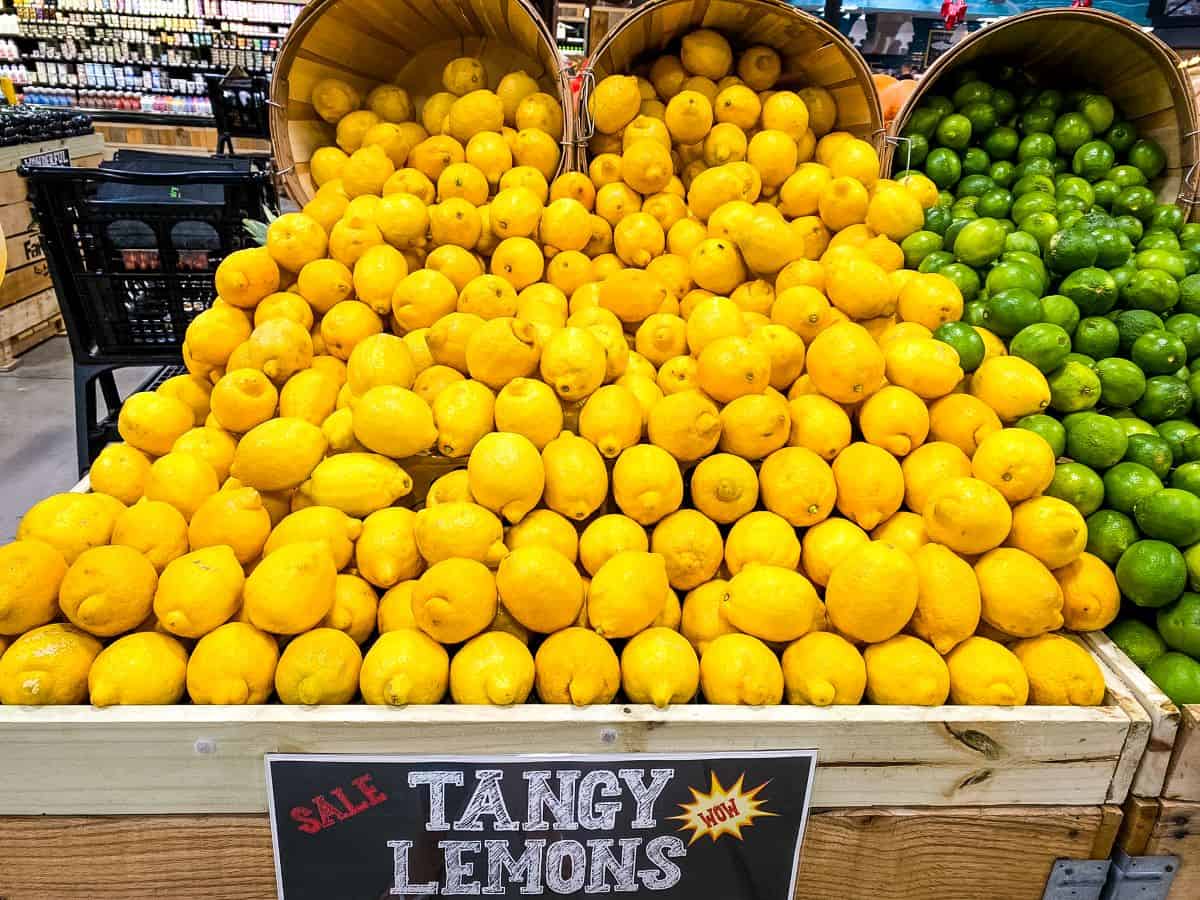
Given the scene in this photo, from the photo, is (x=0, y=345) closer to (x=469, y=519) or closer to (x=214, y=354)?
(x=214, y=354)

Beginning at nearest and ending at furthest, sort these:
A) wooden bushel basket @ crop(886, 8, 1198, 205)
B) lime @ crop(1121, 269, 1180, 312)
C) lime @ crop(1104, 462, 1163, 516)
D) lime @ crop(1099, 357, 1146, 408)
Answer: lime @ crop(1104, 462, 1163, 516), lime @ crop(1099, 357, 1146, 408), lime @ crop(1121, 269, 1180, 312), wooden bushel basket @ crop(886, 8, 1198, 205)

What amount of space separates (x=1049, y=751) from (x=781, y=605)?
0.46 metres

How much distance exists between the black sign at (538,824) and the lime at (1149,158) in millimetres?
1888

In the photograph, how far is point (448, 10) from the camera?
1.92 meters

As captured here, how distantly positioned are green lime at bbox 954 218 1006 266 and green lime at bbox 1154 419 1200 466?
1.65 ft

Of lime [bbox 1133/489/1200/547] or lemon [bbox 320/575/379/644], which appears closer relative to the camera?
lemon [bbox 320/575/379/644]

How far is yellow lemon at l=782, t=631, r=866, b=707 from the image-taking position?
1119 mm

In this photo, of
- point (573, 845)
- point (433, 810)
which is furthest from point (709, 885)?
point (433, 810)

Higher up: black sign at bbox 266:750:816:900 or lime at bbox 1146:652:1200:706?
lime at bbox 1146:652:1200:706

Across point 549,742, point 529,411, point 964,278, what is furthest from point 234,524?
point 964,278

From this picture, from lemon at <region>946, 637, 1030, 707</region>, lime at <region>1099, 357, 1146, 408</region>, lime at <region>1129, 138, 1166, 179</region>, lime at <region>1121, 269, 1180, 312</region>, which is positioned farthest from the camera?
lime at <region>1129, 138, 1166, 179</region>

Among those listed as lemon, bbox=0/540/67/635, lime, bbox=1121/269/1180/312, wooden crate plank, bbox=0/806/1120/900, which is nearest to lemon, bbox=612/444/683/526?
wooden crate plank, bbox=0/806/1120/900

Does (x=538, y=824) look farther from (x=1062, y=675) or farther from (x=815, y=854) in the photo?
(x=1062, y=675)

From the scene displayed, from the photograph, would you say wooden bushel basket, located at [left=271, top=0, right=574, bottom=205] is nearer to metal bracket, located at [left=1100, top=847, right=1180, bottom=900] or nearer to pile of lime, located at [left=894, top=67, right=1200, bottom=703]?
pile of lime, located at [left=894, top=67, right=1200, bottom=703]
